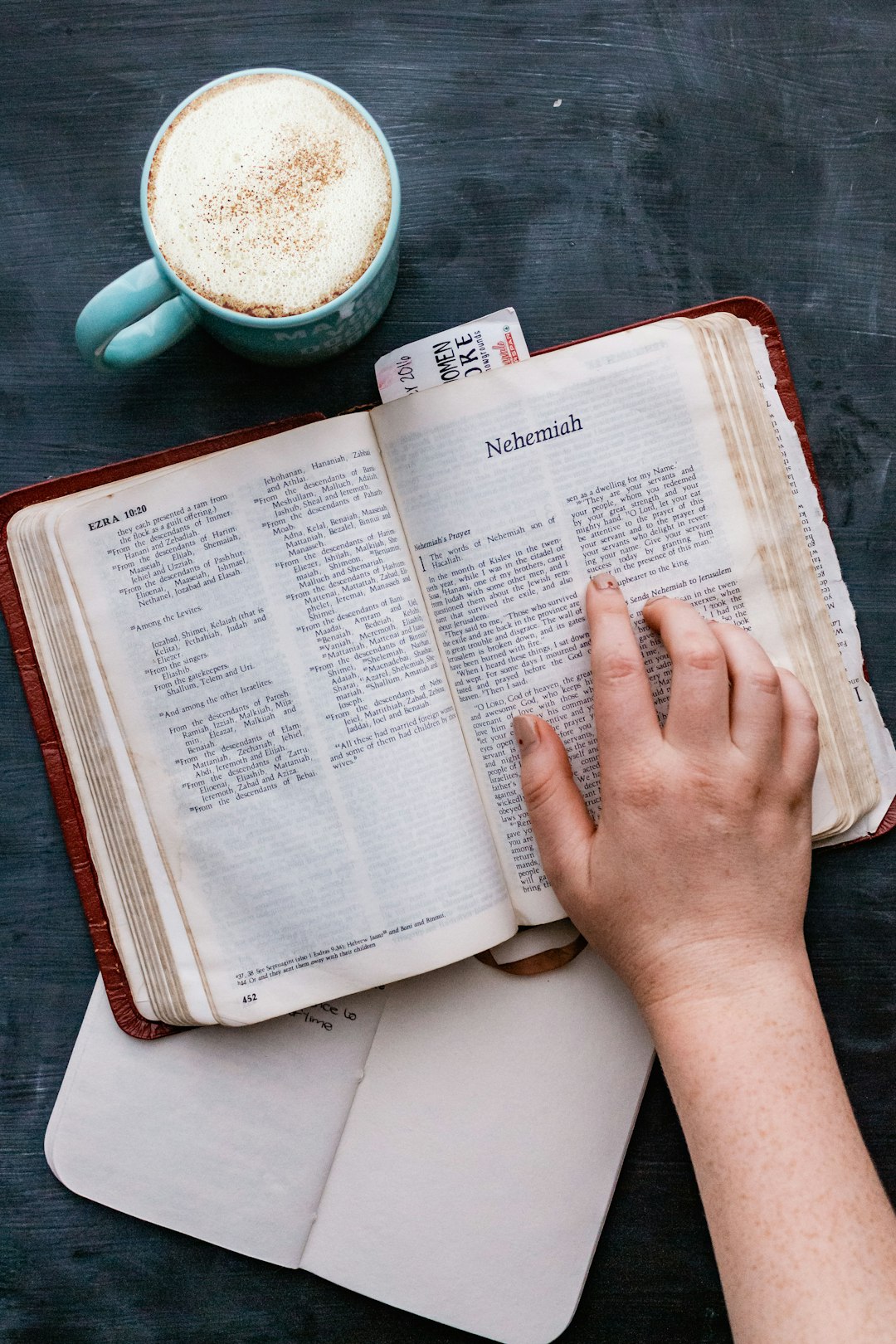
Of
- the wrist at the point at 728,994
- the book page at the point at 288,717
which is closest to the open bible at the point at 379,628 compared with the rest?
the book page at the point at 288,717

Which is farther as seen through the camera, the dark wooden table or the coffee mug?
the dark wooden table

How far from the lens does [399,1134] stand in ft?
2.01

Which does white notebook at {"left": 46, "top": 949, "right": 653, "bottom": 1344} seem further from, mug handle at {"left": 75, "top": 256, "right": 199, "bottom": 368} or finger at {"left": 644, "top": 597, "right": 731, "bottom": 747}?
mug handle at {"left": 75, "top": 256, "right": 199, "bottom": 368}

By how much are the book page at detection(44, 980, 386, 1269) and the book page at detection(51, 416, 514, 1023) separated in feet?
0.14

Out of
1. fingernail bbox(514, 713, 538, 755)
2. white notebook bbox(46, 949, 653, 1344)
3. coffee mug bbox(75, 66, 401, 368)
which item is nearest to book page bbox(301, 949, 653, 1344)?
white notebook bbox(46, 949, 653, 1344)

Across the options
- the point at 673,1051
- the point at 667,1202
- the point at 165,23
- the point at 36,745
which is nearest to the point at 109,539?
the point at 36,745

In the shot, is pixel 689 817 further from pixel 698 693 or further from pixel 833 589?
pixel 833 589

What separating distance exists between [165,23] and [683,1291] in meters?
0.92

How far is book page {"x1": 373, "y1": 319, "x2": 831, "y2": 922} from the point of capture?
576 mm

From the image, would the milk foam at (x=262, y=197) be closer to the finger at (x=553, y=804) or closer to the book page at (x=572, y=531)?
the book page at (x=572, y=531)

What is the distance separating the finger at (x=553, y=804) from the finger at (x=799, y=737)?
0.13 m

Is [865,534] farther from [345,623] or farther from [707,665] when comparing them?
[345,623]

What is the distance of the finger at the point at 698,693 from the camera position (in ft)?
1.71

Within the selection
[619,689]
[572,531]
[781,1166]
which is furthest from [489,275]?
[781,1166]
